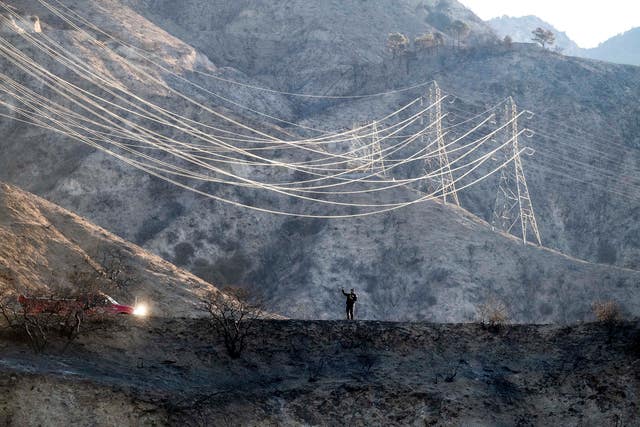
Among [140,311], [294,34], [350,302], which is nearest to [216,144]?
[140,311]

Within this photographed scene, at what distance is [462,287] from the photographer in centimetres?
6050

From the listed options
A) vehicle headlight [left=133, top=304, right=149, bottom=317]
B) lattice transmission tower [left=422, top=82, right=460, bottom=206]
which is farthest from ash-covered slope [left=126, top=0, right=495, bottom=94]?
vehicle headlight [left=133, top=304, right=149, bottom=317]

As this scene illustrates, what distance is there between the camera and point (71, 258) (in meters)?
40.7

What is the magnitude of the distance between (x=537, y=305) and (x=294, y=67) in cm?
7280

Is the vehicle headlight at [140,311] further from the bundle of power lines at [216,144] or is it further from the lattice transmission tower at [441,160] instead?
the lattice transmission tower at [441,160]

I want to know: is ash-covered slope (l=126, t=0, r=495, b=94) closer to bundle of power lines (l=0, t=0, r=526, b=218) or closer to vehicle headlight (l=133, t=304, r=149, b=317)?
bundle of power lines (l=0, t=0, r=526, b=218)

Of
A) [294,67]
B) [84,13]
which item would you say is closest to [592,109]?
[294,67]

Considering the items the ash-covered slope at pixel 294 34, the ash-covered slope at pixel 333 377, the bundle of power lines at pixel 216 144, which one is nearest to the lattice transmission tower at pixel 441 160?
the bundle of power lines at pixel 216 144

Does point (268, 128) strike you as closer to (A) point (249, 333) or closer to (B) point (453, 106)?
(B) point (453, 106)

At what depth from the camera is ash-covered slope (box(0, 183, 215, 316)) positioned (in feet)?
123

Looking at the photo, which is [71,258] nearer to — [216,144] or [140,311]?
[140,311]

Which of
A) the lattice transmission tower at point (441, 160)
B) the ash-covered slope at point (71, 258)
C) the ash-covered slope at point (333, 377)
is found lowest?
the ash-covered slope at point (333, 377)

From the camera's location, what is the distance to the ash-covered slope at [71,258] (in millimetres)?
37375

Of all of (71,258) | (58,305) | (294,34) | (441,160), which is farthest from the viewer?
(294,34)
